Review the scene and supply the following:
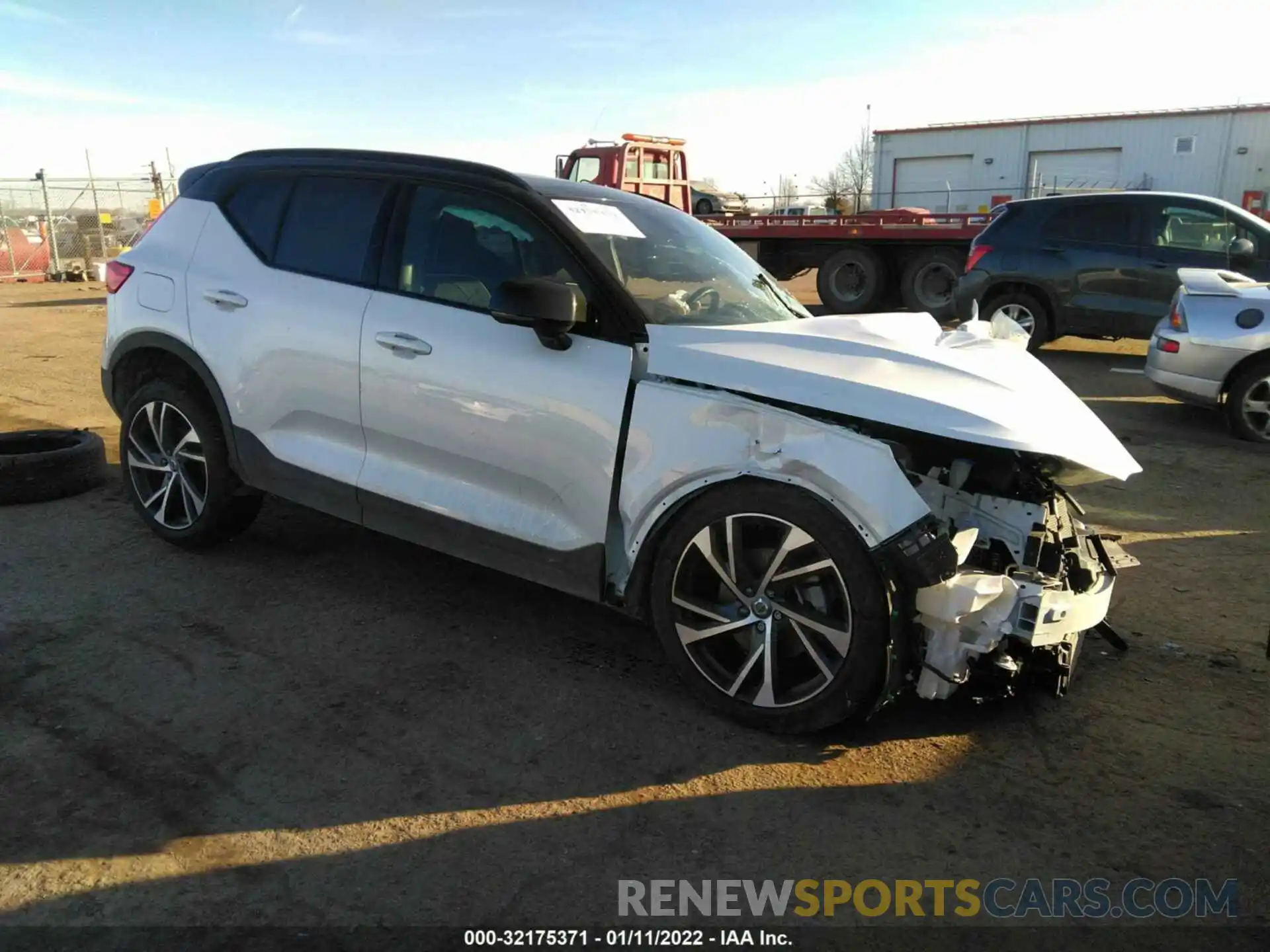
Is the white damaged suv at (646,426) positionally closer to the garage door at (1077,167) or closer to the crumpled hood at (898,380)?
the crumpled hood at (898,380)

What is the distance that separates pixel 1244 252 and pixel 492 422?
31.9ft

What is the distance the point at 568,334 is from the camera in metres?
3.58

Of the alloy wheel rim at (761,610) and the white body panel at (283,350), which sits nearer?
the alloy wheel rim at (761,610)

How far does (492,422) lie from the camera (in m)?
3.69

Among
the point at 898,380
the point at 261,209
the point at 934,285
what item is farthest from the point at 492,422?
the point at 934,285

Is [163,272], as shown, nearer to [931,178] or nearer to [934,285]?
[934,285]

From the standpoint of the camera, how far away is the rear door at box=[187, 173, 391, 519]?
414 cm

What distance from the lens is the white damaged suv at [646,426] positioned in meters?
3.13

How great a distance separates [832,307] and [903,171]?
30113 millimetres

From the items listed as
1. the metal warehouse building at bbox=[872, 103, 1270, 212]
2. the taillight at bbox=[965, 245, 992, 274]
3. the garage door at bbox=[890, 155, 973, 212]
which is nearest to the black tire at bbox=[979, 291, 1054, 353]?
the taillight at bbox=[965, 245, 992, 274]

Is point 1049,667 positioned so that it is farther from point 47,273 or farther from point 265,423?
point 47,273

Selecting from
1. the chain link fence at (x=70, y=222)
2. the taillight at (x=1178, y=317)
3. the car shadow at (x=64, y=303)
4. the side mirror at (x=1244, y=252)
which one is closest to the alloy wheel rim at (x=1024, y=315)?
the side mirror at (x=1244, y=252)

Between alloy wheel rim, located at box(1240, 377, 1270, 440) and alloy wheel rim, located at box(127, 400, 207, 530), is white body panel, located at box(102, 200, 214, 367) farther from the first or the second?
alloy wheel rim, located at box(1240, 377, 1270, 440)

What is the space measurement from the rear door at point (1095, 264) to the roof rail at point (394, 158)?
29.1ft
